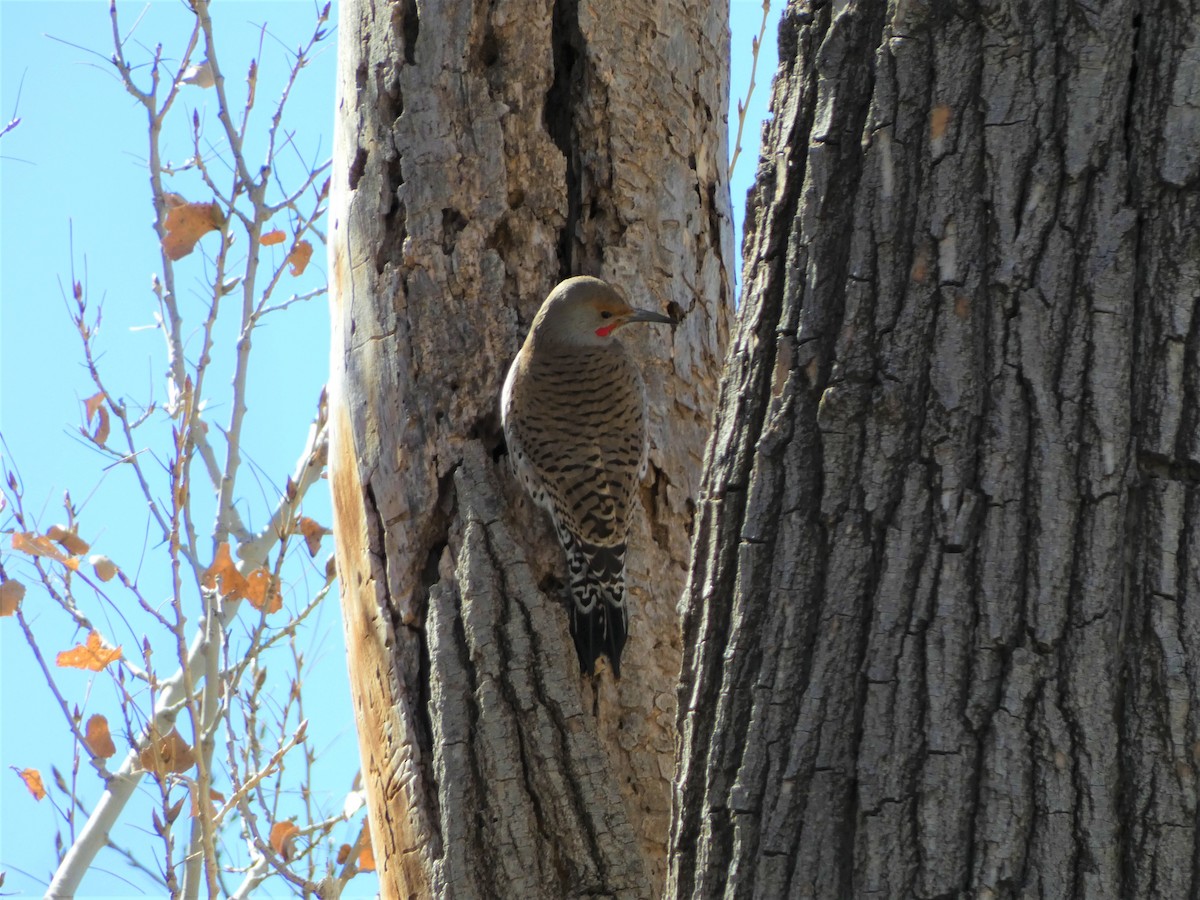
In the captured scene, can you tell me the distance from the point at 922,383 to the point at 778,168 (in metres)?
0.46

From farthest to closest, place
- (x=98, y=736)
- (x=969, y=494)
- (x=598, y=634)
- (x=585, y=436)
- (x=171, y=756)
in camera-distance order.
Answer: (x=98, y=736)
(x=171, y=756)
(x=585, y=436)
(x=598, y=634)
(x=969, y=494)

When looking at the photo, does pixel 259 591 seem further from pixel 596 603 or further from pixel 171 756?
pixel 596 603

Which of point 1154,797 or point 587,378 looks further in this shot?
point 587,378

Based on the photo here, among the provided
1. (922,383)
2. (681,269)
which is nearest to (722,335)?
(681,269)

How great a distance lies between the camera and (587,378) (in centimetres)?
408

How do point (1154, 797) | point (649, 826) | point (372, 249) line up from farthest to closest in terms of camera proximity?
point (372, 249) < point (649, 826) < point (1154, 797)

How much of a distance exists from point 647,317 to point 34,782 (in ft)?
12.0

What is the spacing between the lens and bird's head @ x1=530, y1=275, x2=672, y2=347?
142 inches

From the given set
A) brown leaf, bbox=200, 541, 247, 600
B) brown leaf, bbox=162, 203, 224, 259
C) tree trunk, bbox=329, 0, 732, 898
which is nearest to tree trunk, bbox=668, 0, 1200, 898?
tree trunk, bbox=329, 0, 732, 898

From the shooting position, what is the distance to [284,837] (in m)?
5.51

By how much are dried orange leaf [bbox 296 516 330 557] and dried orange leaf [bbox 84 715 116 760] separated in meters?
1.15

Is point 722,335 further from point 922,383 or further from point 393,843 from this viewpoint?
point 922,383

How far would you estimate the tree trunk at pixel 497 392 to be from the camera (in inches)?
117

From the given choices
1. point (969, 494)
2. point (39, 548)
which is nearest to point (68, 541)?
point (39, 548)
